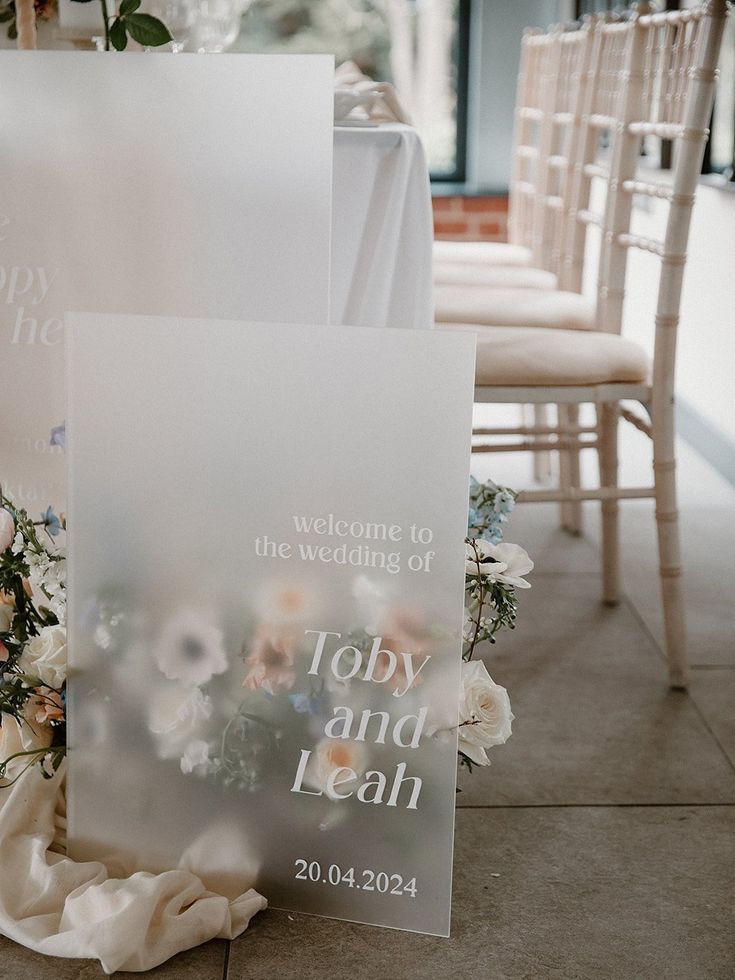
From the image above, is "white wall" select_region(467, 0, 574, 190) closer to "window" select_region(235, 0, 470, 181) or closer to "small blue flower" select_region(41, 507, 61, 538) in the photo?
"window" select_region(235, 0, 470, 181)

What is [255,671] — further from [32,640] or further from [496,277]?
[496,277]

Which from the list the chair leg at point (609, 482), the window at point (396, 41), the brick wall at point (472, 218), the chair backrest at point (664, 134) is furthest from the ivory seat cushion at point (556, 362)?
the window at point (396, 41)

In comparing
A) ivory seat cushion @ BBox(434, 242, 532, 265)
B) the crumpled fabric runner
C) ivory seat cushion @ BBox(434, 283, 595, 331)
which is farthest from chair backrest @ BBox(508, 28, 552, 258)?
the crumpled fabric runner

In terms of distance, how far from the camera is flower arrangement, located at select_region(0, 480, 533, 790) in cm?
110

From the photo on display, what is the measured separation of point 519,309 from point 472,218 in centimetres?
275

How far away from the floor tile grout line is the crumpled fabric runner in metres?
0.73

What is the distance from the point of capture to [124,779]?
118 cm

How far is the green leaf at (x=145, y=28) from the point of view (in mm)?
1360

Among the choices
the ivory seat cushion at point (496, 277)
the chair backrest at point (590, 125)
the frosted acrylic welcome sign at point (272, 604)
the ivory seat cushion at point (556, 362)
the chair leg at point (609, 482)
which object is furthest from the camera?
the ivory seat cushion at point (496, 277)

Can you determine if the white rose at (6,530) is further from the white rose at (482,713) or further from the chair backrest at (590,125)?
the chair backrest at (590,125)

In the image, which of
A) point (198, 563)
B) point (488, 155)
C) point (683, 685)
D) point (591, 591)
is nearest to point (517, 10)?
point (488, 155)

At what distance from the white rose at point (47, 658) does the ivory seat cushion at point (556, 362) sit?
0.80 meters

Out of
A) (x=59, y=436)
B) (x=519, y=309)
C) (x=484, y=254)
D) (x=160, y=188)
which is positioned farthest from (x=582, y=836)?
(x=484, y=254)

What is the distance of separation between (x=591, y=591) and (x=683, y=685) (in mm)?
434
